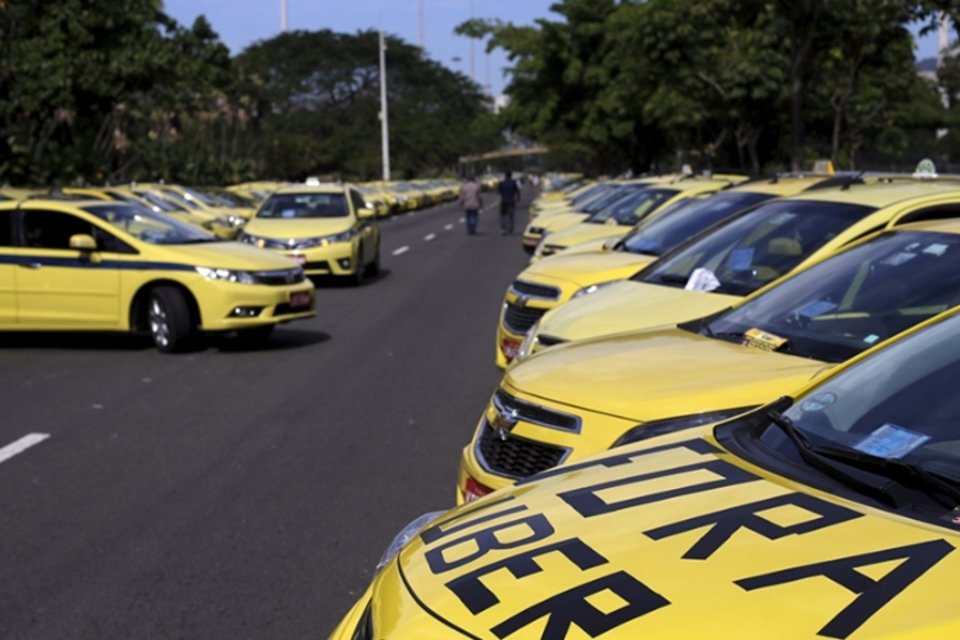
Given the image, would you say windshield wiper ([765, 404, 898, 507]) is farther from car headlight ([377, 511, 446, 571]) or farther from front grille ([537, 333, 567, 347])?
front grille ([537, 333, 567, 347])

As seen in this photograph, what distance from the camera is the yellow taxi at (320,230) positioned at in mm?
19531

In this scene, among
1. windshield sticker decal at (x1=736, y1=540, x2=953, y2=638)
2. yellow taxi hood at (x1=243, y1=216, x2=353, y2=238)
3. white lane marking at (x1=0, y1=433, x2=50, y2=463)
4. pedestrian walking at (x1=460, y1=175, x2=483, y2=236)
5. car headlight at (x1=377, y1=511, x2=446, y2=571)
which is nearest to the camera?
windshield sticker decal at (x1=736, y1=540, x2=953, y2=638)

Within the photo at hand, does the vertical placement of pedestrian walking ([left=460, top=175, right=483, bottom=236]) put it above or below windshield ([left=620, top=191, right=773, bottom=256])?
below

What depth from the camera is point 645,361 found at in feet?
17.7

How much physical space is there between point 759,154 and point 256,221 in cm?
2321

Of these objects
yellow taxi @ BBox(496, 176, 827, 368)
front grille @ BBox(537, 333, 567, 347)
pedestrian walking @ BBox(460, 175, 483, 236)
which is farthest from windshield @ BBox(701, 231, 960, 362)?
pedestrian walking @ BBox(460, 175, 483, 236)

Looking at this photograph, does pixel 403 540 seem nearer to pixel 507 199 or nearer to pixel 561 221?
pixel 561 221

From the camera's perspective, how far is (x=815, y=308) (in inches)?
228

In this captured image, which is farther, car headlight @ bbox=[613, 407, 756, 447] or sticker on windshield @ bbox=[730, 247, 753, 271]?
sticker on windshield @ bbox=[730, 247, 753, 271]

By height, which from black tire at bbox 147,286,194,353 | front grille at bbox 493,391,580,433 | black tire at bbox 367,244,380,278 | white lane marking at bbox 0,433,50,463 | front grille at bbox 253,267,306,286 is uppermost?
front grille at bbox 493,391,580,433

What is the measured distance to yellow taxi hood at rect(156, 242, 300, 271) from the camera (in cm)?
1305

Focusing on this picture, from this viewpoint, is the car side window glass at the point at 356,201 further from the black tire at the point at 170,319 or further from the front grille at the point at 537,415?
the front grille at the point at 537,415

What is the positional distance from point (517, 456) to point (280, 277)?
8.58 m

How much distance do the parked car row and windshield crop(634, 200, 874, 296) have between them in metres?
1.63
